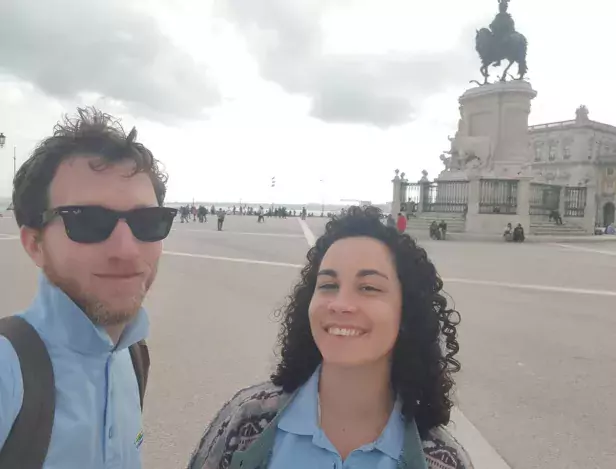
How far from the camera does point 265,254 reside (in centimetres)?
1533

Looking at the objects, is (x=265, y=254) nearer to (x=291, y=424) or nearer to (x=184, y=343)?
(x=184, y=343)

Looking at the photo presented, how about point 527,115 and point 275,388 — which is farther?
point 527,115

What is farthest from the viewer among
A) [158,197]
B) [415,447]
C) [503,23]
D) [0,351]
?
[503,23]

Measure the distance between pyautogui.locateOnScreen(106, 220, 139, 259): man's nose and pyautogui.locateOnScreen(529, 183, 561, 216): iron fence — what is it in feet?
97.4

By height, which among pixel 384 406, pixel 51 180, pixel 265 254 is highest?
pixel 51 180

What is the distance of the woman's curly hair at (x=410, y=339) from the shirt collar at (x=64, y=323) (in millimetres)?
592

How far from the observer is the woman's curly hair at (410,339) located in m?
1.66

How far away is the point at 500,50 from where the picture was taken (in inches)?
1241

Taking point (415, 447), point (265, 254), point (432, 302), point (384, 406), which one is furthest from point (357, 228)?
point (265, 254)

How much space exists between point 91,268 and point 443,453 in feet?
3.85

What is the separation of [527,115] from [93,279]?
104ft

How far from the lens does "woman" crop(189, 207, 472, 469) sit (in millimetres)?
1513

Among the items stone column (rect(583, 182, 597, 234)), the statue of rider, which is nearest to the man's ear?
stone column (rect(583, 182, 597, 234))

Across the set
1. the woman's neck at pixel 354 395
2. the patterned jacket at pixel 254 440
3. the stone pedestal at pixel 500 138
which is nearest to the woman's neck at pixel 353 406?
the woman's neck at pixel 354 395
